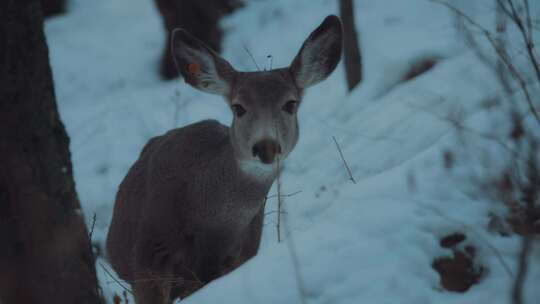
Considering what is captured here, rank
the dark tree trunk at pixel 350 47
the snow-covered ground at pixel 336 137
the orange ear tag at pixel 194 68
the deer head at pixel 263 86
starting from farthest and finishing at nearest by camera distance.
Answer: the dark tree trunk at pixel 350 47
the orange ear tag at pixel 194 68
the deer head at pixel 263 86
the snow-covered ground at pixel 336 137

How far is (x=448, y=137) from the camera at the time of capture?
5.04 metres

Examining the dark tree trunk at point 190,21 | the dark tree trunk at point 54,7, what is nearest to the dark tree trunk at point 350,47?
the dark tree trunk at point 190,21

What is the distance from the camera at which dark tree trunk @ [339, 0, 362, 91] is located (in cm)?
874

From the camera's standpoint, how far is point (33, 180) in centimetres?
362

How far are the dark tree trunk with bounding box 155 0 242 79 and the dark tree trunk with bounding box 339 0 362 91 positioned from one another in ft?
15.1

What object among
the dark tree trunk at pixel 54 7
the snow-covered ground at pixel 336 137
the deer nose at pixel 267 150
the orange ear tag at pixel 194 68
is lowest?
the snow-covered ground at pixel 336 137

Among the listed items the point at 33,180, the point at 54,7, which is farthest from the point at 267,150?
the point at 54,7

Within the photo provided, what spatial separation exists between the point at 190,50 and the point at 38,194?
1.95m

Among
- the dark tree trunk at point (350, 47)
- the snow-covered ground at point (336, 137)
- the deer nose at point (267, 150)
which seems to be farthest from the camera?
the dark tree trunk at point (350, 47)

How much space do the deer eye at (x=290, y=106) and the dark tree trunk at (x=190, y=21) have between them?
27.0 ft

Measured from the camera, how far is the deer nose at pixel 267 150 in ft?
14.0

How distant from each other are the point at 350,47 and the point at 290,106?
441 centimetres

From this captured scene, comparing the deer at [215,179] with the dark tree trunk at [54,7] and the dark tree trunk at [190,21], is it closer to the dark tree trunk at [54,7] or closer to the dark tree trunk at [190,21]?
the dark tree trunk at [190,21]

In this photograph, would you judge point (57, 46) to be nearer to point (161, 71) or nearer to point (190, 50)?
point (161, 71)
